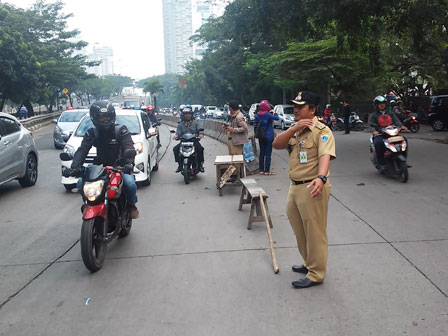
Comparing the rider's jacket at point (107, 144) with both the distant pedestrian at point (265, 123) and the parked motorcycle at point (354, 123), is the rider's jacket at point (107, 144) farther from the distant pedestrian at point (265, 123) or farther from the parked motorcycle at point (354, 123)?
the parked motorcycle at point (354, 123)

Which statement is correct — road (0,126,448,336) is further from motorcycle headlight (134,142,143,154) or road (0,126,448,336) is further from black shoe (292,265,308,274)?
motorcycle headlight (134,142,143,154)

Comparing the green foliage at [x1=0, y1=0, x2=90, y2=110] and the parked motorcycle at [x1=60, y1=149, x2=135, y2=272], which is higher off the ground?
the green foliage at [x1=0, y1=0, x2=90, y2=110]

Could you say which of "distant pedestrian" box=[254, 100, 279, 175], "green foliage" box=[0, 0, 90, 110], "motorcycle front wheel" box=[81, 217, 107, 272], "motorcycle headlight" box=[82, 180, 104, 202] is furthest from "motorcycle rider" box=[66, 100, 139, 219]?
"green foliage" box=[0, 0, 90, 110]

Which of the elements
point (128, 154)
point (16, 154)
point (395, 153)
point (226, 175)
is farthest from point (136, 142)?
point (395, 153)

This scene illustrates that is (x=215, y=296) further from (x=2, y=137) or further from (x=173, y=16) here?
(x=173, y=16)

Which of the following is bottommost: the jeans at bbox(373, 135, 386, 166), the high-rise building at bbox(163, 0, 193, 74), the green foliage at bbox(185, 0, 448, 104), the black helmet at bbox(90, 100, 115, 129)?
the jeans at bbox(373, 135, 386, 166)

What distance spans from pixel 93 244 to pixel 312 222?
7.93 feet

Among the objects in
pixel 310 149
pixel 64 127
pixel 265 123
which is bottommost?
pixel 64 127

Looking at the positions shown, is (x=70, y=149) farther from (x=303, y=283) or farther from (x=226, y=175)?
(x=303, y=283)

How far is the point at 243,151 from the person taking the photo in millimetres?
10633

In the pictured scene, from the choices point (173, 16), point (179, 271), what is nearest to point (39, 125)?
point (179, 271)

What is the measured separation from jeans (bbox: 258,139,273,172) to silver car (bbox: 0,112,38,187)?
5.32 metres

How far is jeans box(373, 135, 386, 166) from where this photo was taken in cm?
988

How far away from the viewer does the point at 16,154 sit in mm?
9766
